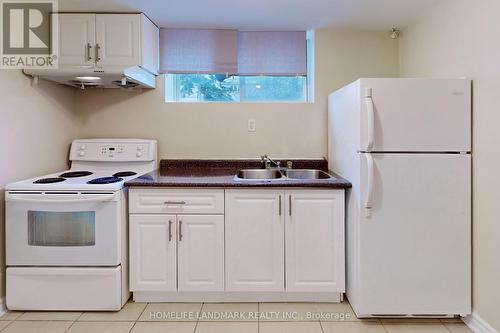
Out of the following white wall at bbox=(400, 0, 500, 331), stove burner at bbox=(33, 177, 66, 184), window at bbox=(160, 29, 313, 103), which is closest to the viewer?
white wall at bbox=(400, 0, 500, 331)

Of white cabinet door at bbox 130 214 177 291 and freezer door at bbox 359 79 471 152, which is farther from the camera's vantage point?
white cabinet door at bbox 130 214 177 291

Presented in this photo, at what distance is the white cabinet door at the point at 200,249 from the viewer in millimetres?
2232

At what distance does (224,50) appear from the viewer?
2.90m

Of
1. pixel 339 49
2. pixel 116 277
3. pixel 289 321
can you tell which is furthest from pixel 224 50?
pixel 289 321

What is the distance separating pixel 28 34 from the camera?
234 cm

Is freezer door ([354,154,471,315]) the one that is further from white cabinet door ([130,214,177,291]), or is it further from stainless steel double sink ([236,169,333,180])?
white cabinet door ([130,214,177,291])

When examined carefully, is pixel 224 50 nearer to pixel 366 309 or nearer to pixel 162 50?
pixel 162 50

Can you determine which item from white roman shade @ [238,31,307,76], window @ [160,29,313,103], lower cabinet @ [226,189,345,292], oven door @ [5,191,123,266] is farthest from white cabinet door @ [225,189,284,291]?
white roman shade @ [238,31,307,76]

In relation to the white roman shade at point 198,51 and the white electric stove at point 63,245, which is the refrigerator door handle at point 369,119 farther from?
the white electric stove at point 63,245

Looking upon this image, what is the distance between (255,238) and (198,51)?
67.4 inches

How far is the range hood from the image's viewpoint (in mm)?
2277

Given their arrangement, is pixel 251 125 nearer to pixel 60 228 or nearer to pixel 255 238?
pixel 255 238

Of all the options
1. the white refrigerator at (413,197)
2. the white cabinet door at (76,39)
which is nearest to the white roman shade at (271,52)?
the white refrigerator at (413,197)

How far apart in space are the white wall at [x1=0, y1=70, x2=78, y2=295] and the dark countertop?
78cm
